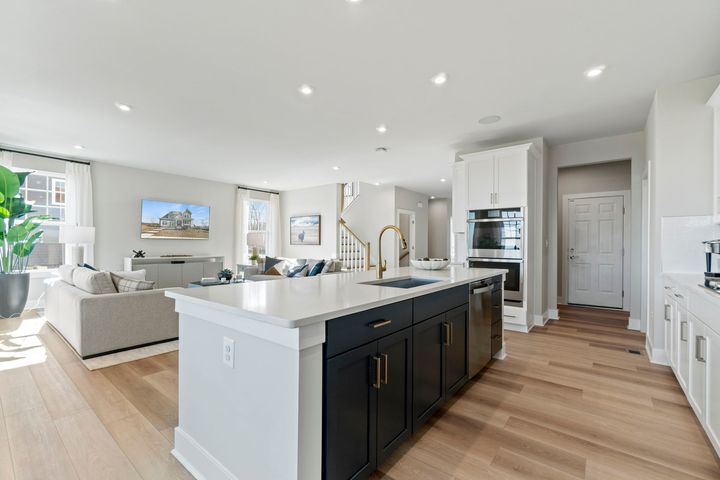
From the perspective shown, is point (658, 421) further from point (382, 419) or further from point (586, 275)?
point (586, 275)

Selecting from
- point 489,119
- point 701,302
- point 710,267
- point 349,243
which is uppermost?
point 489,119

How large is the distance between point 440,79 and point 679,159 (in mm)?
2340

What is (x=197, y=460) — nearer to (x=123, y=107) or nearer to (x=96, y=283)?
(x=96, y=283)

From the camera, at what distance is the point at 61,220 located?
5.59 meters

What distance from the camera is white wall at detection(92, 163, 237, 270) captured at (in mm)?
5918

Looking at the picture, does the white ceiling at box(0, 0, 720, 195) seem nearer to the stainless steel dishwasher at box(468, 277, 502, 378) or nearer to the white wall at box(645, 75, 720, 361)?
the white wall at box(645, 75, 720, 361)

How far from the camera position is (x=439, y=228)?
35.1 ft

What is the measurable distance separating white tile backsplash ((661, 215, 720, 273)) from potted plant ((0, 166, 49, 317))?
7.76 metres

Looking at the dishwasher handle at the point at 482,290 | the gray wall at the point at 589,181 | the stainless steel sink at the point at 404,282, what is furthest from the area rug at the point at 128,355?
the gray wall at the point at 589,181

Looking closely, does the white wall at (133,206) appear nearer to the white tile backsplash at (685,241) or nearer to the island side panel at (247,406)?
the island side panel at (247,406)

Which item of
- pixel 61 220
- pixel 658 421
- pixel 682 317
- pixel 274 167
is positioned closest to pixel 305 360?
pixel 658 421

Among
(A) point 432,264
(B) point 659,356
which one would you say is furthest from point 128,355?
(B) point 659,356

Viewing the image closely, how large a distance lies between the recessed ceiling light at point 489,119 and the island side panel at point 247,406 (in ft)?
11.5

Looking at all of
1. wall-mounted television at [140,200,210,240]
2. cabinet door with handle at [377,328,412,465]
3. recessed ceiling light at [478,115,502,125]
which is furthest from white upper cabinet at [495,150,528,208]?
wall-mounted television at [140,200,210,240]
